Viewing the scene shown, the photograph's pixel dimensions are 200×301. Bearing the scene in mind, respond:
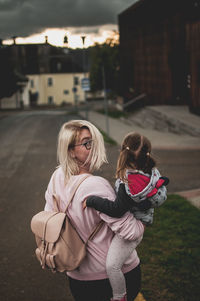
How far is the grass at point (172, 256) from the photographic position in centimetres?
403

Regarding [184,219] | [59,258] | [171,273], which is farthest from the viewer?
[184,219]

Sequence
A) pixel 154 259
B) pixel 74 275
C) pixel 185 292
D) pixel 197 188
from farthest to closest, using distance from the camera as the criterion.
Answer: pixel 197 188 < pixel 154 259 < pixel 185 292 < pixel 74 275

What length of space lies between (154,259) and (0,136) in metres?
17.7

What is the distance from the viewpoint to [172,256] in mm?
4832

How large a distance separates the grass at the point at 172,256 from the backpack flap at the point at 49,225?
2.10 m

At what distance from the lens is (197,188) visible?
28.7ft

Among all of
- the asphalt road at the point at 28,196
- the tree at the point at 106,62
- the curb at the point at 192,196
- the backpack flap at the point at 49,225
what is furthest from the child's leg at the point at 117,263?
the tree at the point at 106,62

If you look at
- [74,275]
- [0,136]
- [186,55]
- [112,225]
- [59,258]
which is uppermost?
[186,55]

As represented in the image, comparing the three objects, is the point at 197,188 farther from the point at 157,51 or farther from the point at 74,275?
the point at 157,51

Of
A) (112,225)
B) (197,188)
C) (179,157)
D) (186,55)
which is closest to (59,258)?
(112,225)

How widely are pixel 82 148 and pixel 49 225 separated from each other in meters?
0.54

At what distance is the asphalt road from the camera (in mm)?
4371

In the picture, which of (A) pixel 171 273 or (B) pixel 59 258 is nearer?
(B) pixel 59 258

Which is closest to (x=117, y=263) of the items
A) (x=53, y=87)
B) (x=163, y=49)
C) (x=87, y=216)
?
(x=87, y=216)
